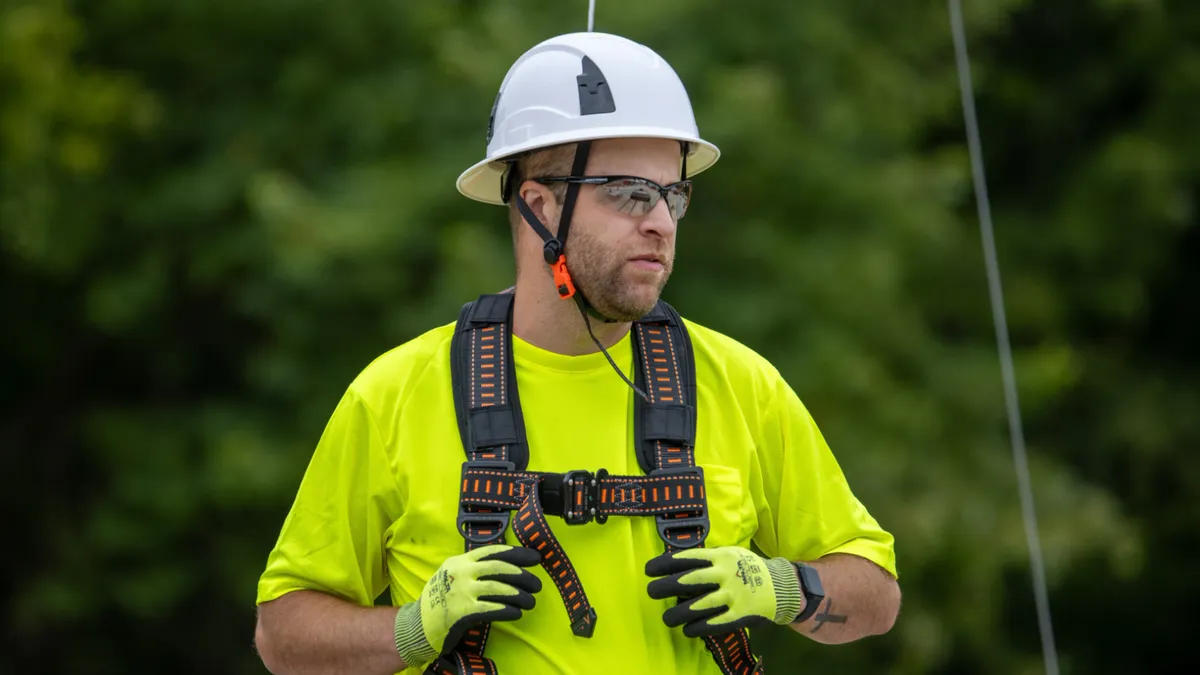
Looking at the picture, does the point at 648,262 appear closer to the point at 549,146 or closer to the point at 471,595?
the point at 549,146

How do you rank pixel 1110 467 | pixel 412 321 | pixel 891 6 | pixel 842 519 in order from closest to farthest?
pixel 842 519 < pixel 412 321 < pixel 891 6 < pixel 1110 467

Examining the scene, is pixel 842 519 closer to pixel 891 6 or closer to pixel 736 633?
pixel 736 633

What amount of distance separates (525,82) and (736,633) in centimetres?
114

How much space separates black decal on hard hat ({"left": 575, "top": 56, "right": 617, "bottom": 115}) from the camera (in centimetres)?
305

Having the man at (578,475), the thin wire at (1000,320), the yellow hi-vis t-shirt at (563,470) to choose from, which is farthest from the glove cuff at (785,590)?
the thin wire at (1000,320)

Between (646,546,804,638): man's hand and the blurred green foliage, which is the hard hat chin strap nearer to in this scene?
(646,546,804,638): man's hand

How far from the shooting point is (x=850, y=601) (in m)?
3.09

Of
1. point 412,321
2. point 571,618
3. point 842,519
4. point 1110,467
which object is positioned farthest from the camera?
point 1110,467

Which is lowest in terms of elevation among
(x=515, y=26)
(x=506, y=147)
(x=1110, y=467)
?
(x=506, y=147)

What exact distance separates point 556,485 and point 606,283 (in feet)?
1.26

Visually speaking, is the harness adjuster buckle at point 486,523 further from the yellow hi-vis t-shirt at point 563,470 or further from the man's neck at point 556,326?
the man's neck at point 556,326

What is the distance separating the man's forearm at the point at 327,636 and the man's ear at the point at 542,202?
79cm

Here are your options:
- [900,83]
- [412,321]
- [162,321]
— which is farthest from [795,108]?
[162,321]

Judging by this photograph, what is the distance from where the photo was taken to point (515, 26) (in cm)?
912
